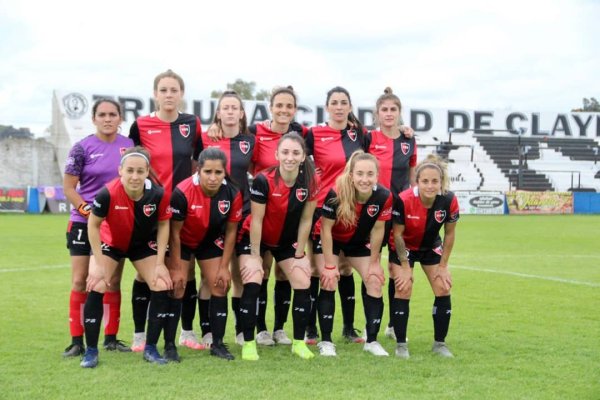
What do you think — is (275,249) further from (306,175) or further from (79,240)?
(79,240)

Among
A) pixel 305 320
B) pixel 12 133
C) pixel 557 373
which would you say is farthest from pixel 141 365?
pixel 12 133

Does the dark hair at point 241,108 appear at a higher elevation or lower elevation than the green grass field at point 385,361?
higher

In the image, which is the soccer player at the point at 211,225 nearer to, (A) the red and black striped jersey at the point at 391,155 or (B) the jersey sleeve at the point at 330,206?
(B) the jersey sleeve at the point at 330,206

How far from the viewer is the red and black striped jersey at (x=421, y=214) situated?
5359mm

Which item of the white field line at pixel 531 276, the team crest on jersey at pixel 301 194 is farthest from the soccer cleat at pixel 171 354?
the white field line at pixel 531 276

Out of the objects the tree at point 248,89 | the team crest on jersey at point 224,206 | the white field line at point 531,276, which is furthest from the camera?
the tree at point 248,89

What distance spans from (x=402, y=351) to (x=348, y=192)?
1.25m

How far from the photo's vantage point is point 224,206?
5.17m

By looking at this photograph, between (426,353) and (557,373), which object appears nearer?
(557,373)

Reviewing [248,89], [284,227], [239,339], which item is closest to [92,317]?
[239,339]

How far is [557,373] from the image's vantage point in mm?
4688

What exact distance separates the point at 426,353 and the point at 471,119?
3497cm

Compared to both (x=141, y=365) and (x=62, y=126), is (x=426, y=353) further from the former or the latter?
(x=62, y=126)

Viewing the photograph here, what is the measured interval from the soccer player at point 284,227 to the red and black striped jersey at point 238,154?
257mm
